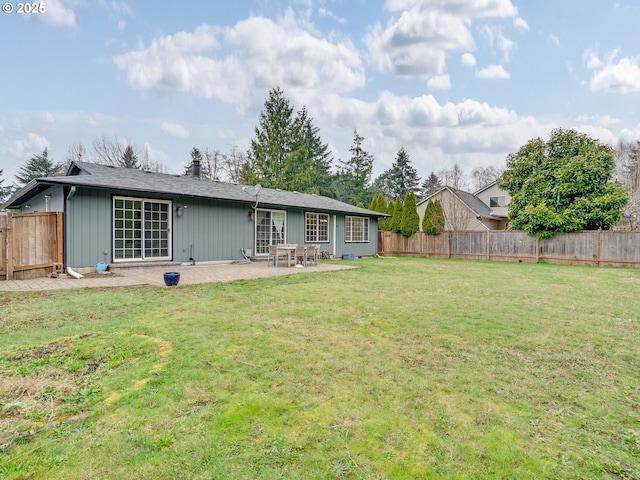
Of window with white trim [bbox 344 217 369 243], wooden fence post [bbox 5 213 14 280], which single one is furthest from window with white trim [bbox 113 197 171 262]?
window with white trim [bbox 344 217 369 243]

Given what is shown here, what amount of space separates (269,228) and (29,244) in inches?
278

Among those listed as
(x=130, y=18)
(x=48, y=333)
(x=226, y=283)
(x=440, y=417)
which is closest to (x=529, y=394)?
(x=440, y=417)

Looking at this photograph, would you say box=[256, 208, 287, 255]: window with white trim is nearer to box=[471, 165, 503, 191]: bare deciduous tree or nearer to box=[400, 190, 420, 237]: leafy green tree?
box=[400, 190, 420, 237]: leafy green tree

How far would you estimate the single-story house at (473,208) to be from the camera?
20.3 meters

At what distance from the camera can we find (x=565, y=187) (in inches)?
568

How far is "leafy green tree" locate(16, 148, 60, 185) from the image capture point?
29.2 meters

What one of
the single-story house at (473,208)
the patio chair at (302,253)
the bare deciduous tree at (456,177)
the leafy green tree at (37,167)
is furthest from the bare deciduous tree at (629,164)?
the leafy green tree at (37,167)

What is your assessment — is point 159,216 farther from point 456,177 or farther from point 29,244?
point 456,177

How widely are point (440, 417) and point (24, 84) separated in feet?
62.0

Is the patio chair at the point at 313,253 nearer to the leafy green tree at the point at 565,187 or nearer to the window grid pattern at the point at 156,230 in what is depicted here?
the window grid pattern at the point at 156,230

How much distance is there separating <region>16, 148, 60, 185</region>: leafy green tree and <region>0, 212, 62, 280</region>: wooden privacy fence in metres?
27.4

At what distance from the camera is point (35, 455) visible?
1655 mm

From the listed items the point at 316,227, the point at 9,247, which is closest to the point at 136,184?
the point at 9,247

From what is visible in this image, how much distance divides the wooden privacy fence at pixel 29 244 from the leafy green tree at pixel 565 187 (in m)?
17.7
